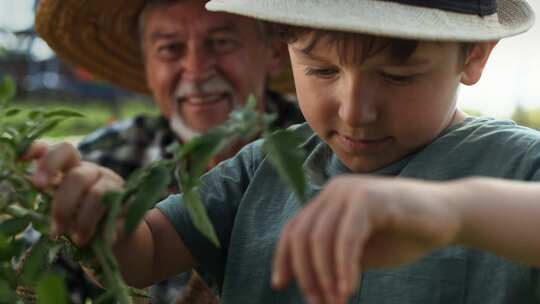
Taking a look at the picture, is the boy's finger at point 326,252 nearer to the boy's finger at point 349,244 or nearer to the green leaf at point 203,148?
the boy's finger at point 349,244

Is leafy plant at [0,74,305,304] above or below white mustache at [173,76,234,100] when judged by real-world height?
above

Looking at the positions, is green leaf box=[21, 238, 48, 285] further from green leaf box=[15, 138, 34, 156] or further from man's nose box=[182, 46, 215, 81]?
man's nose box=[182, 46, 215, 81]

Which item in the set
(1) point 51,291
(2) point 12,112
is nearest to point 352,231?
(1) point 51,291

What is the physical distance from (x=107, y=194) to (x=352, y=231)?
1.13ft

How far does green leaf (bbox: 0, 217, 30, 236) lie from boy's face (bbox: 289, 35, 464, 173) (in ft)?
1.40

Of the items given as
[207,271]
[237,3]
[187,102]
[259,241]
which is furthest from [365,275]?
[187,102]

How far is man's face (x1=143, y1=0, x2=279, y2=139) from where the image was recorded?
268 centimetres

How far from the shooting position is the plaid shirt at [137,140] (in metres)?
2.94

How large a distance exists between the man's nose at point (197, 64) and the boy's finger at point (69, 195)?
5.18ft

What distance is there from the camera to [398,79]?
1.25 metres

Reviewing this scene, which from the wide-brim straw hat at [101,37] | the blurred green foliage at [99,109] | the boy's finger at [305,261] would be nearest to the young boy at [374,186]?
the boy's finger at [305,261]

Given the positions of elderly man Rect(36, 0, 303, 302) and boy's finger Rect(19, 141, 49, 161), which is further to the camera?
elderly man Rect(36, 0, 303, 302)

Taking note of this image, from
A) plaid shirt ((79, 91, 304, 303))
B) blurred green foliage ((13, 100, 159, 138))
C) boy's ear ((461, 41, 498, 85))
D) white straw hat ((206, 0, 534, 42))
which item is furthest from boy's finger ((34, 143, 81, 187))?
blurred green foliage ((13, 100, 159, 138))

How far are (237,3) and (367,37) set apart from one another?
210mm
